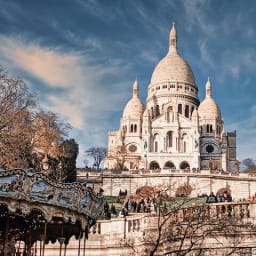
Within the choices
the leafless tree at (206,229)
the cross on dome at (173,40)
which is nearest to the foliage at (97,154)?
the cross on dome at (173,40)

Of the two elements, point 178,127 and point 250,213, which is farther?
point 178,127

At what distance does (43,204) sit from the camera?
466 inches

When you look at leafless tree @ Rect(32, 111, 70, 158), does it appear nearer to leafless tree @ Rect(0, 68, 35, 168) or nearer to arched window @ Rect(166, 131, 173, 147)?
leafless tree @ Rect(0, 68, 35, 168)

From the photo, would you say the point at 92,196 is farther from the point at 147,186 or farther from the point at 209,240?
the point at 147,186

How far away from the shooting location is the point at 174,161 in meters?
85.2

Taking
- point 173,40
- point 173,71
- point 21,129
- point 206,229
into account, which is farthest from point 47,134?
point 173,40

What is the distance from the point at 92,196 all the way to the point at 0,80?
65.7 feet

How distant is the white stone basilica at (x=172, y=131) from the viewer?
85750 millimetres

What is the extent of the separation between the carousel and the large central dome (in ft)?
297

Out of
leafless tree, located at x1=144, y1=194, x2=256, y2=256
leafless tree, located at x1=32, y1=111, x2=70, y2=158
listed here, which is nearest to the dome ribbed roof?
leafless tree, located at x1=32, y1=111, x2=70, y2=158

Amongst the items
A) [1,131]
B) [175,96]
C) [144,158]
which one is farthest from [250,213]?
[175,96]

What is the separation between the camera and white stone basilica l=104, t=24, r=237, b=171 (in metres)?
85.8

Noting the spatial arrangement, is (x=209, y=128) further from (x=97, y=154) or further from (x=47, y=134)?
(x=47, y=134)

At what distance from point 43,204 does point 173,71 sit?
314ft
